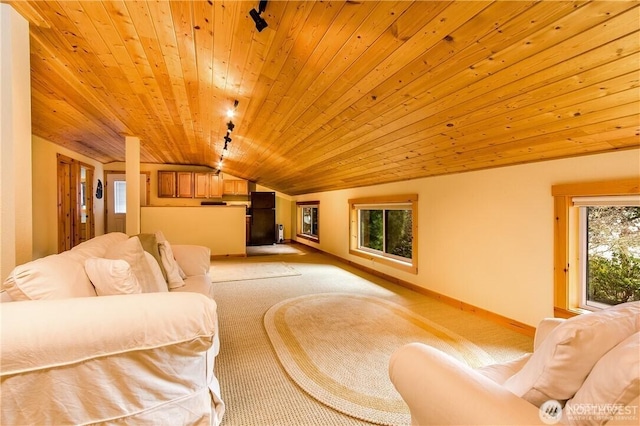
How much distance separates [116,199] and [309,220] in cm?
509

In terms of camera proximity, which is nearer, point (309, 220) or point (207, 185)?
point (207, 185)

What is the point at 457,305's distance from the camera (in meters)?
3.29

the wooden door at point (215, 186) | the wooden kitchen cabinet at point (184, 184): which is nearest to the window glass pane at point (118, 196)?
the wooden kitchen cabinet at point (184, 184)

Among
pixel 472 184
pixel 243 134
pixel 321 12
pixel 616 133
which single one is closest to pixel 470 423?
pixel 321 12

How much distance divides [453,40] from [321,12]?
71cm

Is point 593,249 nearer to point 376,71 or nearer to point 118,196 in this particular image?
point 376,71

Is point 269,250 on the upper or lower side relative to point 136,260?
lower

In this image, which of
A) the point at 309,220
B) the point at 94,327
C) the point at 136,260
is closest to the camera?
the point at 94,327

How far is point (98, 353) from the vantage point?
3.65 feet

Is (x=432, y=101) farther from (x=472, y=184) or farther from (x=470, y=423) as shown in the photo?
(x=470, y=423)

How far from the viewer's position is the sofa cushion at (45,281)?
1.22 meters

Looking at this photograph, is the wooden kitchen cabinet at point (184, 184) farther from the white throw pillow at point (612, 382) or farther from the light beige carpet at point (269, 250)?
the white throw pillow at point (612, 382)

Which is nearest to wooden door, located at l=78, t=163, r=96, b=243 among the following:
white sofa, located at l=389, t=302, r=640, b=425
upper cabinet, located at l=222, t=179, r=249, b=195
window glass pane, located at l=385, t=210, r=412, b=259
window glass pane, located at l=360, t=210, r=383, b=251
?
upper cabinet, located at l=222, t=179, r=249, b=195

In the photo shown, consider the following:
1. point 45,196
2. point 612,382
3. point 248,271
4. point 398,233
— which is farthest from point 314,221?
point 612,382
